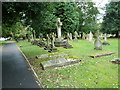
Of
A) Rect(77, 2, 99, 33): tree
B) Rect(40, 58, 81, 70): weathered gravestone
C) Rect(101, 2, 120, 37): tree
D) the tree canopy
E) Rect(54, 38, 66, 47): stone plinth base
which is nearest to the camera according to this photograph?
Rect(40, 58, 81, 70): weathered gravestone

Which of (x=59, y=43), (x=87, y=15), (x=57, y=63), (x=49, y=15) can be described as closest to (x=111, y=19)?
(x=87, y=15)

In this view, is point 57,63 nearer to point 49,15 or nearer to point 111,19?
point 49,15

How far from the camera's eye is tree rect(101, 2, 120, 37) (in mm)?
29281

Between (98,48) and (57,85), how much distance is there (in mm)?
9299

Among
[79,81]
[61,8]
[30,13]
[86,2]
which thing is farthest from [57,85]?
[86,2]

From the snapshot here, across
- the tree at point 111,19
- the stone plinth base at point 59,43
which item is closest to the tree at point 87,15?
the tree at point 111,19

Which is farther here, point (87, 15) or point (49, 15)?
point (87, 15)

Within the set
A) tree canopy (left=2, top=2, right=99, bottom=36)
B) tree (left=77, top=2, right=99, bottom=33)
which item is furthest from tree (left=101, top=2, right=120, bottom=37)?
tree canopy (left=2, top=2, right=99, bottom=36)

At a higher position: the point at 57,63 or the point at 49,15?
the point at 49,15

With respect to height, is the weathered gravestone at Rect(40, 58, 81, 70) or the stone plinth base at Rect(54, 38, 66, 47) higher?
the stone plinth base at Rect(54, 38, 66, 47)

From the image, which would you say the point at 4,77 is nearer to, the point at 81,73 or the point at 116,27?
the point at 81,73

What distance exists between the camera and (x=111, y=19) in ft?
99.5

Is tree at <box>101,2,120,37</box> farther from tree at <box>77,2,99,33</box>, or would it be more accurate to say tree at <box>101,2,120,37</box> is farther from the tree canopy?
the tree canopy

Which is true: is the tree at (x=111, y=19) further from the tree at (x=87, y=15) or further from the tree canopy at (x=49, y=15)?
the tree canopy at (x=49, y=15)
